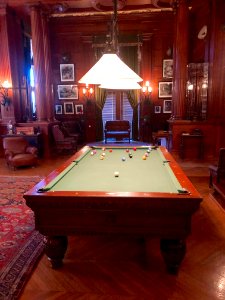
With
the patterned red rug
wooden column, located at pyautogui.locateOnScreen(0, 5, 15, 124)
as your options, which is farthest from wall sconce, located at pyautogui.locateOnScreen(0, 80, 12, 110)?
the patterned red rug

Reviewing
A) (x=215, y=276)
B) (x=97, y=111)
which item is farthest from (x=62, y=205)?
(x=97, y=111)

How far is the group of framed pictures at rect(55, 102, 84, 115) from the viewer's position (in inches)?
459

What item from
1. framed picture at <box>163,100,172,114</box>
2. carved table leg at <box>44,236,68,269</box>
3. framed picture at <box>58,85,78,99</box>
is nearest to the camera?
carved table leg at <box>44,236,68,269</box>

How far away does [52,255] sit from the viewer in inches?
111

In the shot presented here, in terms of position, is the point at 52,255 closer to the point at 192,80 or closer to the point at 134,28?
the point at 192,80

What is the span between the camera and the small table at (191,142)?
7809mm

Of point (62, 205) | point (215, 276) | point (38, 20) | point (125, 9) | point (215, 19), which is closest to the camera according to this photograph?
point (62, 205)

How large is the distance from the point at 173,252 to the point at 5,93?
25.5ft

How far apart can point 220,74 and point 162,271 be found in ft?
21.1

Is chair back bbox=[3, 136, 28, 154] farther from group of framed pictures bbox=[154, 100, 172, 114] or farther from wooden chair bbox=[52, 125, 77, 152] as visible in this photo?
group of framed pictures bbox=[154, 100, 172, 114]

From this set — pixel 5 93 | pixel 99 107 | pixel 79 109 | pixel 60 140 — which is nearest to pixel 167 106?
pixel 99 107

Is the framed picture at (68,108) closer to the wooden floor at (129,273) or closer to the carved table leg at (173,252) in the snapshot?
the wooden floor at (129,273)

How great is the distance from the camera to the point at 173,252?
265 cm

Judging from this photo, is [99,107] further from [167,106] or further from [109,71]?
[109,71]
